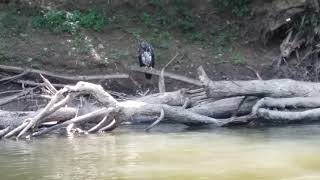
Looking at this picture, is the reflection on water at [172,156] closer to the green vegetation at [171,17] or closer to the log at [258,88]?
the log at [258,88]

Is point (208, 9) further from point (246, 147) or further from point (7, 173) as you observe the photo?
point (7, 173)

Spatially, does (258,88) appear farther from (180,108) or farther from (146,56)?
(146,56)

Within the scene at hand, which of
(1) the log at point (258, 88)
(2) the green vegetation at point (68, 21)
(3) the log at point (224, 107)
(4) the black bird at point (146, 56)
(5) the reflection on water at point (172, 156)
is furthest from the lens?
(2) the green vegetation at point (68, 21)

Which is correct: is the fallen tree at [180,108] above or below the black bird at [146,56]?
below

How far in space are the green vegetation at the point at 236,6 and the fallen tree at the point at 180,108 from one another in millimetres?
5517

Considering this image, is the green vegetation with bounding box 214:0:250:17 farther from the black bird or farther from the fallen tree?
the fallen tree

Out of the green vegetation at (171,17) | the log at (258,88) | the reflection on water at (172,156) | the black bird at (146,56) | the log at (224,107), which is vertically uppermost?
the green vegetation at (171,17)

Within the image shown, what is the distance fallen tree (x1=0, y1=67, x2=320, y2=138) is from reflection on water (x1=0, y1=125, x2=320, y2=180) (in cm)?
39

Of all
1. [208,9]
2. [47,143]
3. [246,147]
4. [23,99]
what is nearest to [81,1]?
[208,9]

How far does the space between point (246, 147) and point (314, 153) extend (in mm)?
1028

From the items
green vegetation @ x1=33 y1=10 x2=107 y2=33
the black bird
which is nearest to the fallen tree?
the black bird

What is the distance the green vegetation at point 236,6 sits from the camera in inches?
643

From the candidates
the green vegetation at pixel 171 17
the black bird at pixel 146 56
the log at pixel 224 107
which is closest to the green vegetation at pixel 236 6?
the green vegetation at pixel 171 17

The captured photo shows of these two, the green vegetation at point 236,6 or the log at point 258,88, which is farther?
the green vegetation at point 236,6
